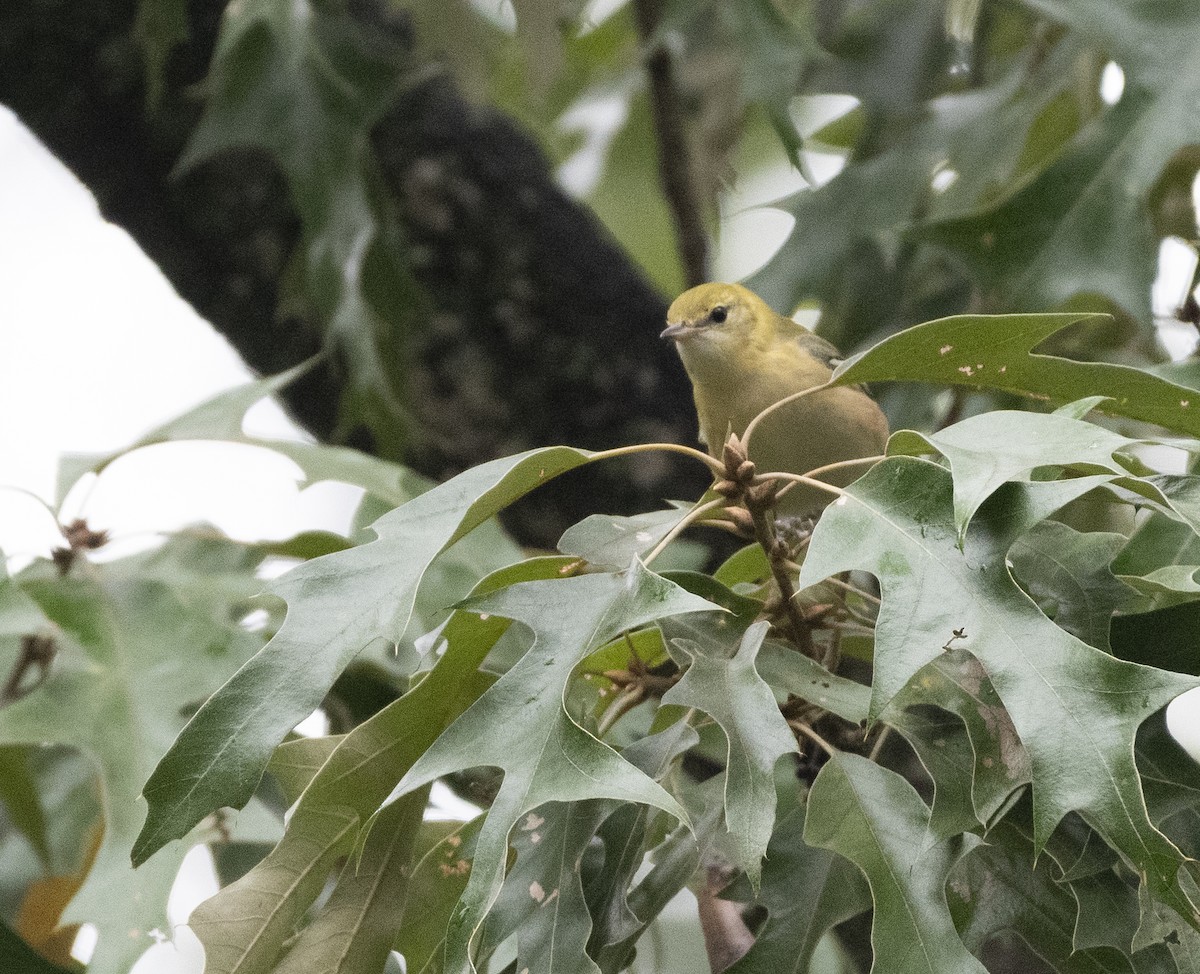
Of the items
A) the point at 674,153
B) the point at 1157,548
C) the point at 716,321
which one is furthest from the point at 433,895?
the point at 674,153

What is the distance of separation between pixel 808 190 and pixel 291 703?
2.64 meters

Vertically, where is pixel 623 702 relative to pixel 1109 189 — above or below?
above

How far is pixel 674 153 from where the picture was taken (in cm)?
435

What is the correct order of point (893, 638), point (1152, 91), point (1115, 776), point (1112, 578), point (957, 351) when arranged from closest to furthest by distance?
point (1115, 776)
point (893, 638)
point (1112, 578)
point (957, 351)
point (1152, 91)

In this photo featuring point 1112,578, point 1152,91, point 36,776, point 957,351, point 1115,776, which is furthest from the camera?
point 36,776

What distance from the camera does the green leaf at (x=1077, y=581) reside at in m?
1.71

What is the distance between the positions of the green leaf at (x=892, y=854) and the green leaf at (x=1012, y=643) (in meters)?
0.26

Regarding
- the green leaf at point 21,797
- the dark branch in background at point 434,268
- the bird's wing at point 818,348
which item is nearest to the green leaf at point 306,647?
the green leaf at point 21,797

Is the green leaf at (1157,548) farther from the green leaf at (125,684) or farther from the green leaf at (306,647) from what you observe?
the green leaf at (125,684)

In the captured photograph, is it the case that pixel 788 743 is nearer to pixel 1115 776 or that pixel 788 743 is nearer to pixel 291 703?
pixel 1115 776

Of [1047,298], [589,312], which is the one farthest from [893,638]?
[589,312]

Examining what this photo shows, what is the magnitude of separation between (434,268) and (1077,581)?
287cm

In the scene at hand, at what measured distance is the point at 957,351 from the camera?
188 cm

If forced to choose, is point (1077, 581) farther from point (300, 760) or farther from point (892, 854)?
point (300, 760)
